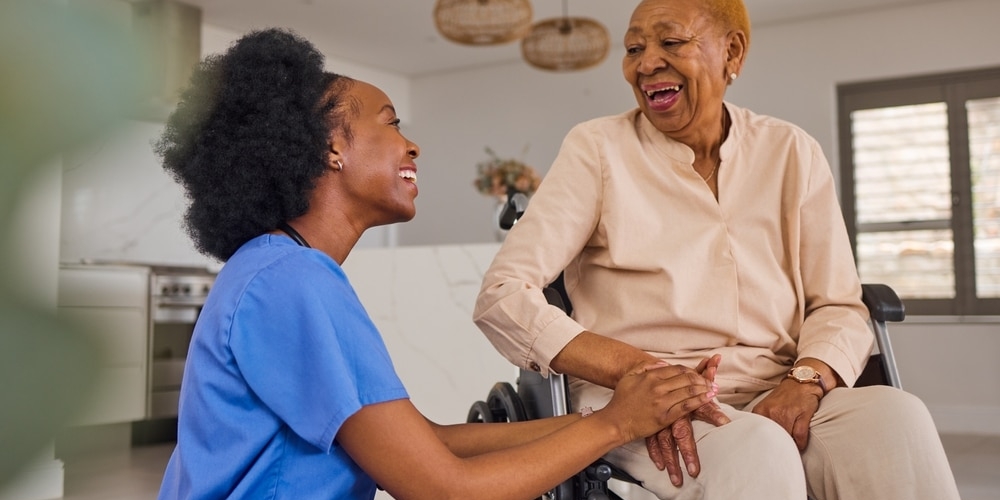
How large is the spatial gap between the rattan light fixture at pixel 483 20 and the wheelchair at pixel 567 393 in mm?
3845

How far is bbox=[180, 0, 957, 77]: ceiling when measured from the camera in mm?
6184

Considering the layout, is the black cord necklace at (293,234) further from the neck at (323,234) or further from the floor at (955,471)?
the floor at (955,471)

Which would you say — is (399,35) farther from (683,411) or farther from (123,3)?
(123,3)

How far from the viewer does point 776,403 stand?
1.35m

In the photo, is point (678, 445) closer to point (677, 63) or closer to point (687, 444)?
point (687, 444)

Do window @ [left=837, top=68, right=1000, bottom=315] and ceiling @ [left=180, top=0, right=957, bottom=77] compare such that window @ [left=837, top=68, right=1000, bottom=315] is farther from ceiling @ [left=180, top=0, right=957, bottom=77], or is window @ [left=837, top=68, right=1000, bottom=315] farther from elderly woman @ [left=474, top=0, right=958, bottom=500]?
elderly woman @ [left=474, top=0, right=958, bottom=500]

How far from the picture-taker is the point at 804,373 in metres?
1.40

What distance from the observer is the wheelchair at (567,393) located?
4.25ft

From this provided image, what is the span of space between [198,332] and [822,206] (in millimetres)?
1092

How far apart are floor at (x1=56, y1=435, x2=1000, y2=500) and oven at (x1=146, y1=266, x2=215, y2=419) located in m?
0.36

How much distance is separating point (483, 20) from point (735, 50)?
3.98 meters

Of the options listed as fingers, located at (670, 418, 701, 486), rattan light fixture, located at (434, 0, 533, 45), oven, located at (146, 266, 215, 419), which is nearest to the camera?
fingers, located at (670, 418, 701, 486)

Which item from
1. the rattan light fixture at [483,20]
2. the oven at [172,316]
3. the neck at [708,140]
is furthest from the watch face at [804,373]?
the oven at [172,316]

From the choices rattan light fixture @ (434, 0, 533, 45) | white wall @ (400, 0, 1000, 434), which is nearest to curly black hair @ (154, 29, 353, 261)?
rattan light fixture @ (434, 0, 533, 45)
